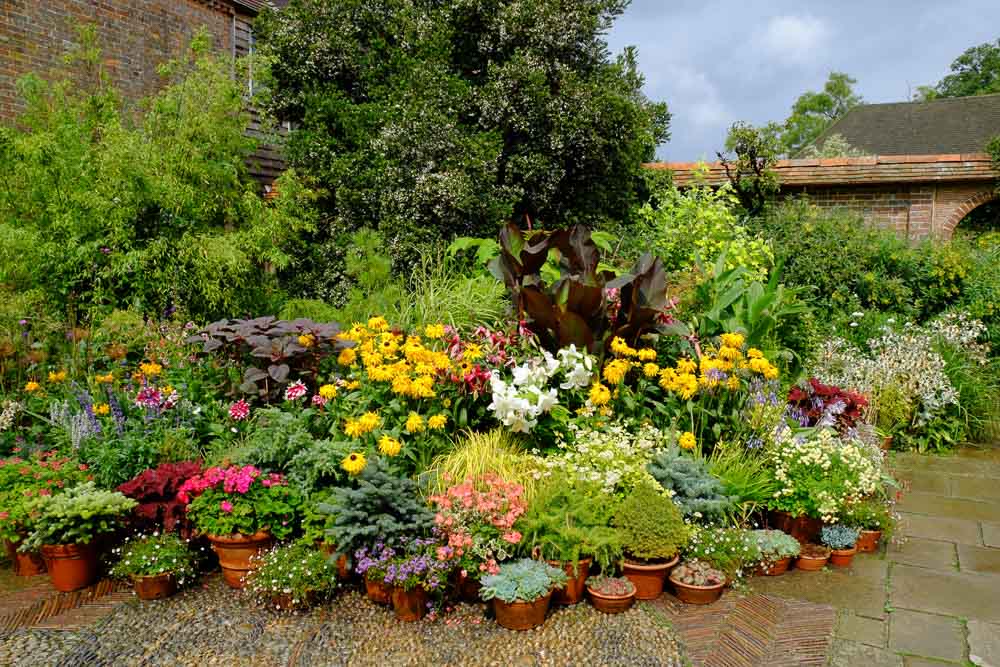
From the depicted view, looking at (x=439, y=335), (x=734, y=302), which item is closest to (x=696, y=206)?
(x=734, y=302)

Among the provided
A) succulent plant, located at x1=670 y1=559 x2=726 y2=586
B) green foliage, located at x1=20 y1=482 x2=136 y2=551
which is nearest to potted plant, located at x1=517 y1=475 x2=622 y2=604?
succulent plant, located at x1=670 y1=559 x2=726 y2=586

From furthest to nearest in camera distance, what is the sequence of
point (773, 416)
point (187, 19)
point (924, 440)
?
point (187, 19) < point (924, 440) < point (773, 416)

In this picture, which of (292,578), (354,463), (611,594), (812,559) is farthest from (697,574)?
(292,578)

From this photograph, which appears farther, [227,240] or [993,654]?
[227,240]

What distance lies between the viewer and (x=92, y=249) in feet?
18.6

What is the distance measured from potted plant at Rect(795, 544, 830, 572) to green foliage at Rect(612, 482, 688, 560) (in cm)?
73

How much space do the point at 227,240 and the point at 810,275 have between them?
19.3 ft

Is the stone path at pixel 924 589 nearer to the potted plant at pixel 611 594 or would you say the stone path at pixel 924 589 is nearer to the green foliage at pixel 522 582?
the potted plant at pixel 611 594

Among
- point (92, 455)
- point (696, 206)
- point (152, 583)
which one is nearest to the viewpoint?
point (152, 583)

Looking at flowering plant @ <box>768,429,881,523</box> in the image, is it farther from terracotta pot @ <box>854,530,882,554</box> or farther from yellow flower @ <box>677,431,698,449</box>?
yellow flower @ <box>677,431,698,449</box>

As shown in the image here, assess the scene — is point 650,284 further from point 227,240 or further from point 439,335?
point 227,240

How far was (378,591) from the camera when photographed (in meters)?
3.20

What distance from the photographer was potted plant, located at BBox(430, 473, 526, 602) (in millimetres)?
3086

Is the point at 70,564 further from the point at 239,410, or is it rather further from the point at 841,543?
the point at 841,543
